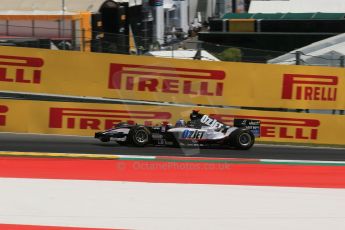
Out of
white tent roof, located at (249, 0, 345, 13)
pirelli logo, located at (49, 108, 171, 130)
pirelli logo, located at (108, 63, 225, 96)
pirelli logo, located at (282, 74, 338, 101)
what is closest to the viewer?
pirelli logo, located at (49, 108, 171, 130)

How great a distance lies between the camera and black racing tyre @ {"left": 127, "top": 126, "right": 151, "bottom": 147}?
10875 mm

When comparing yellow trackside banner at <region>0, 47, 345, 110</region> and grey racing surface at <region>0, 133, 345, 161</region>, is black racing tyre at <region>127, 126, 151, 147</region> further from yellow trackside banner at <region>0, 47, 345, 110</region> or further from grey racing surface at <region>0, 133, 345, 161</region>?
yellow trackside banner at <region>0, 47, 345, 110</region>

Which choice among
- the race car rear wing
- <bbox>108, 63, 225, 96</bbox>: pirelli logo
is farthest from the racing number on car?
<bbox>108, 63, 225, 96</bbox>: pirelli logo

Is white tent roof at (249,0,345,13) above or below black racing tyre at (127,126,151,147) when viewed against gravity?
above

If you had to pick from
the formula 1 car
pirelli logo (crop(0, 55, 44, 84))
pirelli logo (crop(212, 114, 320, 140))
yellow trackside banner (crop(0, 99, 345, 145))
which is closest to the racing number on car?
the formula 1 car

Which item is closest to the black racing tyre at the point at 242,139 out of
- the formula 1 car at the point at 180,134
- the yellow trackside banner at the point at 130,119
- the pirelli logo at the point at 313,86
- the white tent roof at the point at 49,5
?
the formula 1 car at the point at 180,134

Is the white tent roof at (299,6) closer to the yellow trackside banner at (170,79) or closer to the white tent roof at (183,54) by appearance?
the yellow trackside banner at (170,79)

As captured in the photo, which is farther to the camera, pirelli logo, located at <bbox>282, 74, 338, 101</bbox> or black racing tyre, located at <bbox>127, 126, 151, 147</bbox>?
pirelli logo, located at <bbox>282, 74, 338, 101</bbox>

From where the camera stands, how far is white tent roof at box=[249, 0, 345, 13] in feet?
110

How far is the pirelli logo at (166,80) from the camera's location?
12.5m

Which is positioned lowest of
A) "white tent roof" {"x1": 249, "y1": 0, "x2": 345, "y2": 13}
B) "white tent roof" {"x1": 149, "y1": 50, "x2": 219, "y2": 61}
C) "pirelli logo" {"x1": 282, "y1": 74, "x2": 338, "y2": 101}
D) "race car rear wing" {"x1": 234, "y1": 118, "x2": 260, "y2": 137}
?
"race car rear wing" {"x1": 234, "y1": 118, "x2": 260, "y2": 137}

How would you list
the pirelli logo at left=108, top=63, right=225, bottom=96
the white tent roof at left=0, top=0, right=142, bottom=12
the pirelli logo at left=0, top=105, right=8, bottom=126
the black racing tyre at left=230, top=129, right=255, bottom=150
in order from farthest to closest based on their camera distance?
the white tent roof at left=0, top=0, right=142, bottom=12 < the pirelli logo at left=108, top=63, right=225, bottom=96 < the pirelli logo at left=0, top=105, right=8, bottom=126 < the black racing tyre at left=230, top=129, right=255, bottom=150

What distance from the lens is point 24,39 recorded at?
12516 mm

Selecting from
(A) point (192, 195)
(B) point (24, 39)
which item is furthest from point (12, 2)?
(A) point (192, 195)
